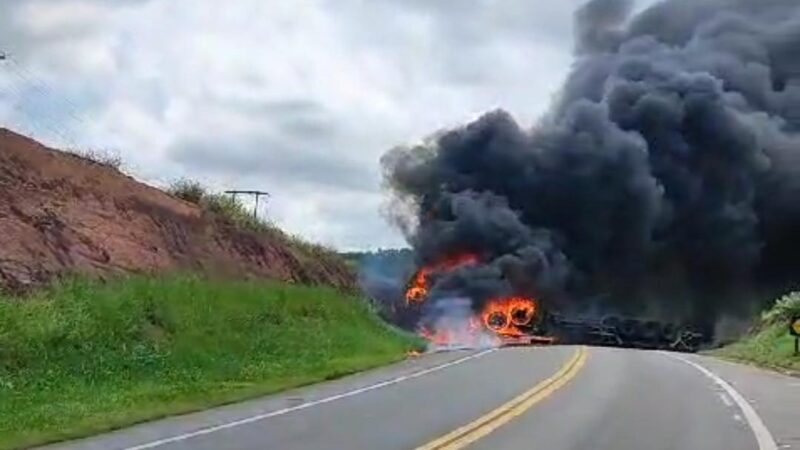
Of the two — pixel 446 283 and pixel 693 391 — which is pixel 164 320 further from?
pixel 446 283

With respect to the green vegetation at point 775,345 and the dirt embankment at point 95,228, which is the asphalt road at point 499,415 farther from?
the green vegetation at point 775,345

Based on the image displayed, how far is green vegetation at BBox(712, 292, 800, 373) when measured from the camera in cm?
3512

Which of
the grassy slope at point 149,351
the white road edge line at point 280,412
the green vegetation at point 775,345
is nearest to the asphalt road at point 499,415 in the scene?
the white road edge line at point 280,412

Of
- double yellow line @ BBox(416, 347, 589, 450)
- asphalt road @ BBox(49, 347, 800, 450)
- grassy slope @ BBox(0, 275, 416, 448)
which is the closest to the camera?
double yellow line @ BBox(416, 347, 589, 450)

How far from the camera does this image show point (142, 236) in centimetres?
3167

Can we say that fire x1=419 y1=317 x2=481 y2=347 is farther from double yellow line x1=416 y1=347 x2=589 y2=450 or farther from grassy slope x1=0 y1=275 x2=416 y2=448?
double yellow line x1=416 y1=347 x2=589 y2=450

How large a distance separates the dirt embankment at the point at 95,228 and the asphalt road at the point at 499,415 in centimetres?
667

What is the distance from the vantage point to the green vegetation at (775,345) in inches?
1383

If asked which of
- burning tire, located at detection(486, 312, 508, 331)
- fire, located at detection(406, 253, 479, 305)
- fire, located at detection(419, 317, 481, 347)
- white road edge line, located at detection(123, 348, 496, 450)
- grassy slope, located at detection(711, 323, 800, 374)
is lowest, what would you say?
white road edge line, located at detection(123, 348, 496, 450)

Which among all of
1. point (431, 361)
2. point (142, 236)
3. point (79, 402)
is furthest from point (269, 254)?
point (79, 402)

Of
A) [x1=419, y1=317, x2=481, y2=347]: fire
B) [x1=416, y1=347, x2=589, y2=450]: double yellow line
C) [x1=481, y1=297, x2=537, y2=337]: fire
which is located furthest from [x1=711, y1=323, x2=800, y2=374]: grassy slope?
[x1=416, y1=347, x2=589, y2=450]: double yellow line

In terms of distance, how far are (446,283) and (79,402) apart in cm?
4005

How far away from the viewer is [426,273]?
5881cm

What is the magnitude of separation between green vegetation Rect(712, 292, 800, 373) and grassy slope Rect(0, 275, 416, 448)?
1016cm
